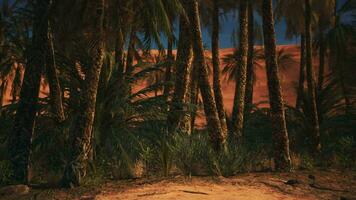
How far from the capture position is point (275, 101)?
12305 millimetres

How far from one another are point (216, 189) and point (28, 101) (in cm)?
504

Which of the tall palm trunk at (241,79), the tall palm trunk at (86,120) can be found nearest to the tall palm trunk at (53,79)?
the tall palm trunk at (86,120)

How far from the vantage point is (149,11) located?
12.5 metres

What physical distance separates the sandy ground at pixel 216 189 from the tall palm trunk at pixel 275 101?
0.91 meters

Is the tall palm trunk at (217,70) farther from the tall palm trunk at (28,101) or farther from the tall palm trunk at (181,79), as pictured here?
the tall palm trunk at (28,101)

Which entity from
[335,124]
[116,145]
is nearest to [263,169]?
[116,145]

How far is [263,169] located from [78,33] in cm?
668

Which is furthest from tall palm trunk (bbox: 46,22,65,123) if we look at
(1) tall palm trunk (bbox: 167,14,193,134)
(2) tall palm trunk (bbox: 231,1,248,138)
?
(2) tall palm trunk (bbox: 231,1,248,138)

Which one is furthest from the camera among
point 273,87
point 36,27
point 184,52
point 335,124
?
point 335,124

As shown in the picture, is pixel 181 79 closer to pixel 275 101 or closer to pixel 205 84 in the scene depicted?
pixel 205 84

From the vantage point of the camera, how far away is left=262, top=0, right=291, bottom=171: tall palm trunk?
12148 mm

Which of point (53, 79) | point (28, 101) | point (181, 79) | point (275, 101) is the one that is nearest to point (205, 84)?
point (275, 101)

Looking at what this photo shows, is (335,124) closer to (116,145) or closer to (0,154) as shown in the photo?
(116,145)

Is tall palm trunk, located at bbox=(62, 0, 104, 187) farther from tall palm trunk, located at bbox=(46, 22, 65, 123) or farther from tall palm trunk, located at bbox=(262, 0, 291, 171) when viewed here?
tall palm trunk, located at bbox=(262, 0, 291, 171)
